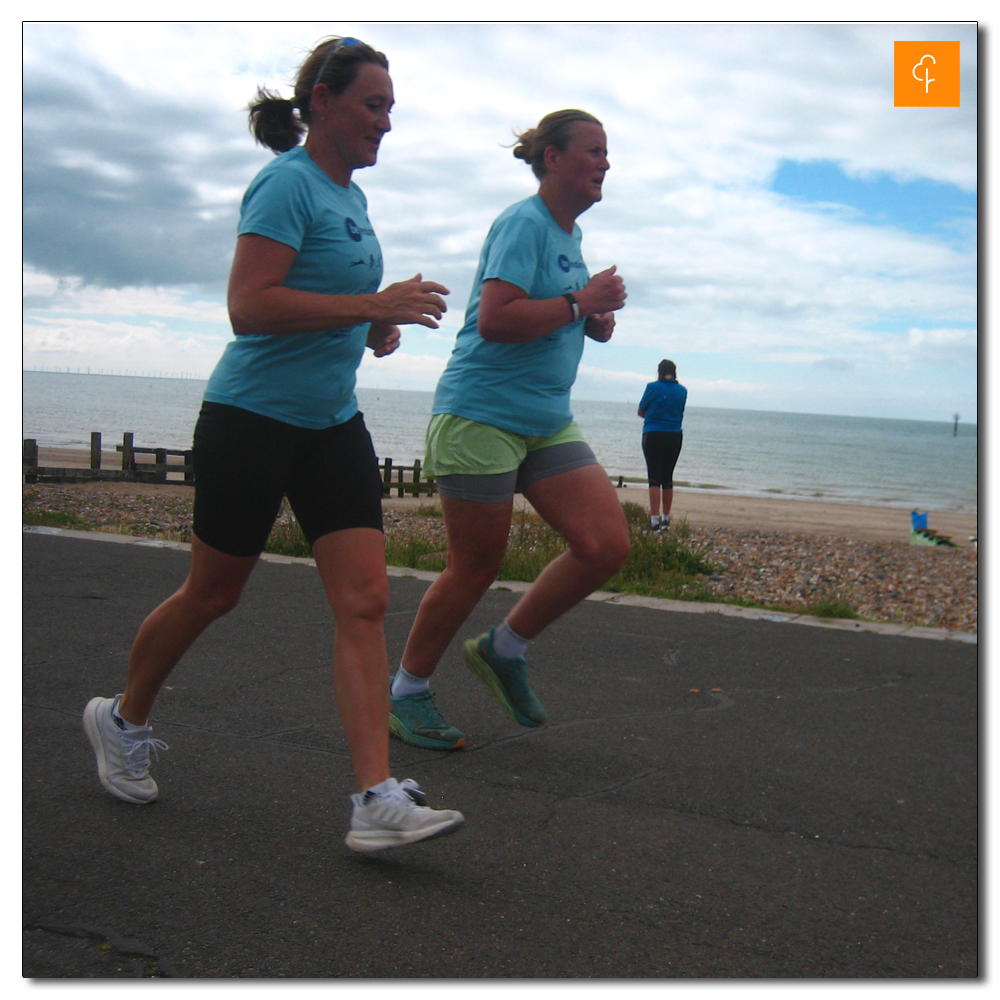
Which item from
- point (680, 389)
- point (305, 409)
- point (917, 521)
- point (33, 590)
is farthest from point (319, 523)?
point (917, 521)

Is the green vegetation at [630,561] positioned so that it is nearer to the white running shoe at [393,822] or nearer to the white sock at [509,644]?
the white sock at [509,644]

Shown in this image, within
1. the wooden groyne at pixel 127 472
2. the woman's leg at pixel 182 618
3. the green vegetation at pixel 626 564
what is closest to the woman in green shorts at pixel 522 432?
the woman's leg at pixel 182 618

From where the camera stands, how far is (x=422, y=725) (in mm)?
3543

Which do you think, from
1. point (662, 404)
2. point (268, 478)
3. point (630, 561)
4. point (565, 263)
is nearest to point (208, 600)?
point (268, 478)

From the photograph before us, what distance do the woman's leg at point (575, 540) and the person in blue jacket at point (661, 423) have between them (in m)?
7.85

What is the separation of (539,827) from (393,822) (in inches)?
21.9

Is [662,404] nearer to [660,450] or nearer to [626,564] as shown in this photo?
[660,450]

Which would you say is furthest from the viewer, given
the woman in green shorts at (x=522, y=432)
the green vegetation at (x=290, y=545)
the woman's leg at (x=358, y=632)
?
the green vegetation at (x=290, y=545)

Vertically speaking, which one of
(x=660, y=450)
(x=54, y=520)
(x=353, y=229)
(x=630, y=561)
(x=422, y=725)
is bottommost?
(x=422, y=725)

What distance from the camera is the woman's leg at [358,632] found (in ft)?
8.61

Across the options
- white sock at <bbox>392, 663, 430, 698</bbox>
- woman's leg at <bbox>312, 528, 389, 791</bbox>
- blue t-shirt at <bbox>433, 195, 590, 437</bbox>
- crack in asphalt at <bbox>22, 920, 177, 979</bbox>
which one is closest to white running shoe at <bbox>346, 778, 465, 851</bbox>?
woman's leg at <bbox>312, 528, 389, 791</bbox>

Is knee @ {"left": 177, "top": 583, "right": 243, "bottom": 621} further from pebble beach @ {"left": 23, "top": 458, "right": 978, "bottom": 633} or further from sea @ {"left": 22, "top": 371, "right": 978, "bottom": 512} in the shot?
sea @ {"left": 22, "top": 371, "right": 978, "bottom": 512}

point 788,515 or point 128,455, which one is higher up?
point 128,455

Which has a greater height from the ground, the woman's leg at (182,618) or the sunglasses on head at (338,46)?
the sunglasses on head at (338,46)
